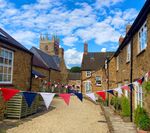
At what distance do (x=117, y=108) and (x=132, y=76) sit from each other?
4.48 metres

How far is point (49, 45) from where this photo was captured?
256 feet

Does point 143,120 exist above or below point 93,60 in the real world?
below

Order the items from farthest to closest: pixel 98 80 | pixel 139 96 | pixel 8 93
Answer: pixel 98 80 → pixel 139 96 → pixel 8 93

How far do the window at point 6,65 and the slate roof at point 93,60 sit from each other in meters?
31.3

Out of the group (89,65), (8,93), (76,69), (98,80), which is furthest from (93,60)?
(76,69)

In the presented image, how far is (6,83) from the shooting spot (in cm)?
1382

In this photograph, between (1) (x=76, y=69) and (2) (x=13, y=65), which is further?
(1) (x=76, y=69)

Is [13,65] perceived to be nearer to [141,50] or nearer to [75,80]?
[141,50]

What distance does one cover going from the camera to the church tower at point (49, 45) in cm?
7656

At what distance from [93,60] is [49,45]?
109 feet

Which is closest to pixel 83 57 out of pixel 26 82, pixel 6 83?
pixel 26 82

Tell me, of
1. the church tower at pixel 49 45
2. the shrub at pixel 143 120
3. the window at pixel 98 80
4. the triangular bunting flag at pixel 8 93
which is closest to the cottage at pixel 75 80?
the church tower at pixel 49 45

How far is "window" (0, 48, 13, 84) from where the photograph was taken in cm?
1356

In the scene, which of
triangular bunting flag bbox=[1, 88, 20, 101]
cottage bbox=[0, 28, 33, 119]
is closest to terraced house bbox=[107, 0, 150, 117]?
triangular bunting flag bbox=[1, 88, 20, 101]
